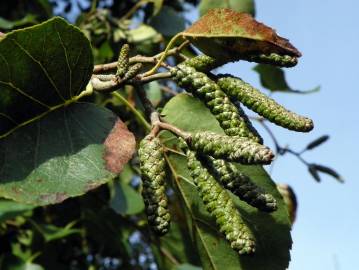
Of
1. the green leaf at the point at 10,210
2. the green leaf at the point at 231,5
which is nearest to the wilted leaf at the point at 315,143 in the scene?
the green leaf at the point at 231,5

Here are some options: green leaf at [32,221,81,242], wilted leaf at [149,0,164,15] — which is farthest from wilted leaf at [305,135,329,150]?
green leaf at [32,221,81,242]

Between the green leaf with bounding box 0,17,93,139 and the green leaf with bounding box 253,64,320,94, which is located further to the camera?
the green leaf with bounding box 253,64,320,94

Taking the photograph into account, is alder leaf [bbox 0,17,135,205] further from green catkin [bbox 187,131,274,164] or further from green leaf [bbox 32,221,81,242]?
green leaf [bbox 32,221,81,242]

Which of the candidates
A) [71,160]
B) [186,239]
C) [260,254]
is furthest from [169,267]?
[71,160]

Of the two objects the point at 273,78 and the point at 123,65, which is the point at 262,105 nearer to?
the point at 123,65

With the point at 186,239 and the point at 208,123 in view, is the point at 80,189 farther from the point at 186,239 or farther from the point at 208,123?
the point at 186,239

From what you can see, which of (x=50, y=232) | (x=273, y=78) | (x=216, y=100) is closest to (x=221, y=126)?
(x=216, y=100)
